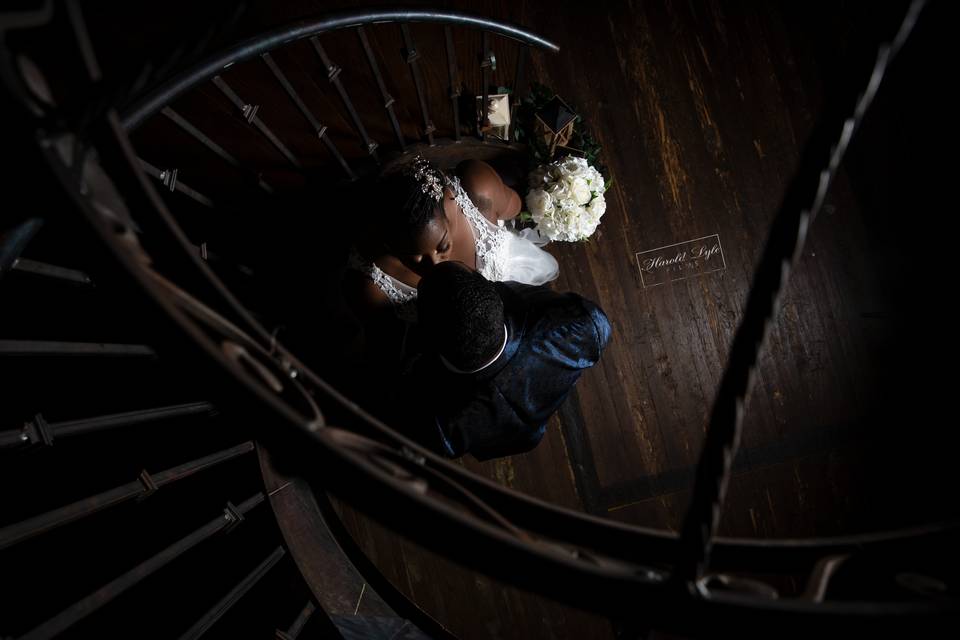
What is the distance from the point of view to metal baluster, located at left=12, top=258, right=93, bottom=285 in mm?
1360

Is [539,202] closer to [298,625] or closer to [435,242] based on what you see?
[435,242]

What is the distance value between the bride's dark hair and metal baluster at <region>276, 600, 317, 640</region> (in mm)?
1475

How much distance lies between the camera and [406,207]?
2.21 metres

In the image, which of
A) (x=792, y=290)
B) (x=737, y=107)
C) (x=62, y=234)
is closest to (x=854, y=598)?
(x=62, y=234)

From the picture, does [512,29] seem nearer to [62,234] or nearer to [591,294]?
[591,294]

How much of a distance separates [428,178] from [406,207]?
19 cm

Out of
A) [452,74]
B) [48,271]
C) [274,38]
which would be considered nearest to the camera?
[48,271]

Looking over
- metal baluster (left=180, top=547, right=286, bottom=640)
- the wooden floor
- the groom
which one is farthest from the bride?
metal baluster (left=180, top=547, right=286, bottom=640)

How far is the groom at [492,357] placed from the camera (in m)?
1.98

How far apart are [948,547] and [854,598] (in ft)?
0.48

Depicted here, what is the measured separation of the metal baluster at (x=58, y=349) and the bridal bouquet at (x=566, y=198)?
5.83 ft

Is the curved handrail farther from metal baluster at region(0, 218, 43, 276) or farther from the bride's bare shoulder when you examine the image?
the bride's bare shoulder

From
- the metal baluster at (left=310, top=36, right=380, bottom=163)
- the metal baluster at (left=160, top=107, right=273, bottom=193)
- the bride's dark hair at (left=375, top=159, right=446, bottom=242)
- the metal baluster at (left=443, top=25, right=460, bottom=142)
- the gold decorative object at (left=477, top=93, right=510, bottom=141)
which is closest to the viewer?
the metal baluster at (left=160, top=107, right=273, bottom=193)

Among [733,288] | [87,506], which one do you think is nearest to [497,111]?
[733,288]
